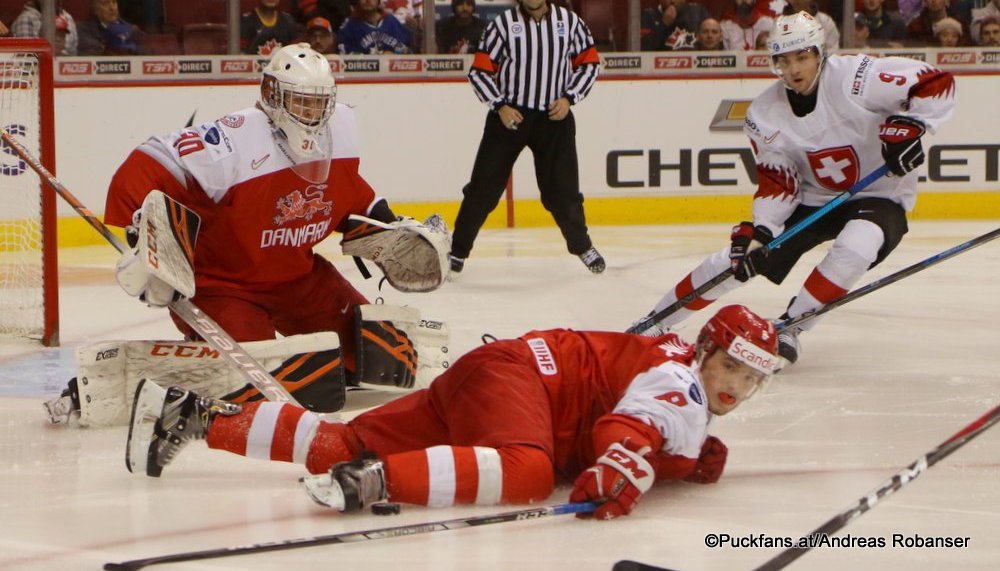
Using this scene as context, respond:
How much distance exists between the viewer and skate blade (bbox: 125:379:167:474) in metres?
2.95

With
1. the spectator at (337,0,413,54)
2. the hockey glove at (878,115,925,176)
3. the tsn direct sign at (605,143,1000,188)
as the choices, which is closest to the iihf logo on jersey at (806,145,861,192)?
the hockey glove at (878,115,925,176)

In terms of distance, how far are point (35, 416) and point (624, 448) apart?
67.9 inches

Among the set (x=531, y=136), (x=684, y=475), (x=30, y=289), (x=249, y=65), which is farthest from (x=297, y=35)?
(x=684, y=475)

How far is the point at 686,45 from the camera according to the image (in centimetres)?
795

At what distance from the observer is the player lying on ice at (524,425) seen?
8.75 feet

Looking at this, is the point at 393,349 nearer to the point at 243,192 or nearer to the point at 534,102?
the point at 243,192

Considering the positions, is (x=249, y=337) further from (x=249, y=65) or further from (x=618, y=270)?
(x=249, y=65)

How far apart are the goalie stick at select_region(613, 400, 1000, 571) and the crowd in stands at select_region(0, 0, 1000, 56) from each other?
5.51m

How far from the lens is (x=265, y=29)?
7.55m

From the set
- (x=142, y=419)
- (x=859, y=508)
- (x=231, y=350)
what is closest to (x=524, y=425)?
(x=859, y=508)

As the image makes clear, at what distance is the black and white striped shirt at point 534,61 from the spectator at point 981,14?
2822mm

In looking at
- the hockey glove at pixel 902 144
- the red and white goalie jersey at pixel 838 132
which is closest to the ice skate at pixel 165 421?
the red and white goalie jersey at pixel 838 132

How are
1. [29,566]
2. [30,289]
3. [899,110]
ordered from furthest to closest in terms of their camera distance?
[30,289]
[899,110]
[29,566]

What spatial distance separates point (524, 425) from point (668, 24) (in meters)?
5.55
